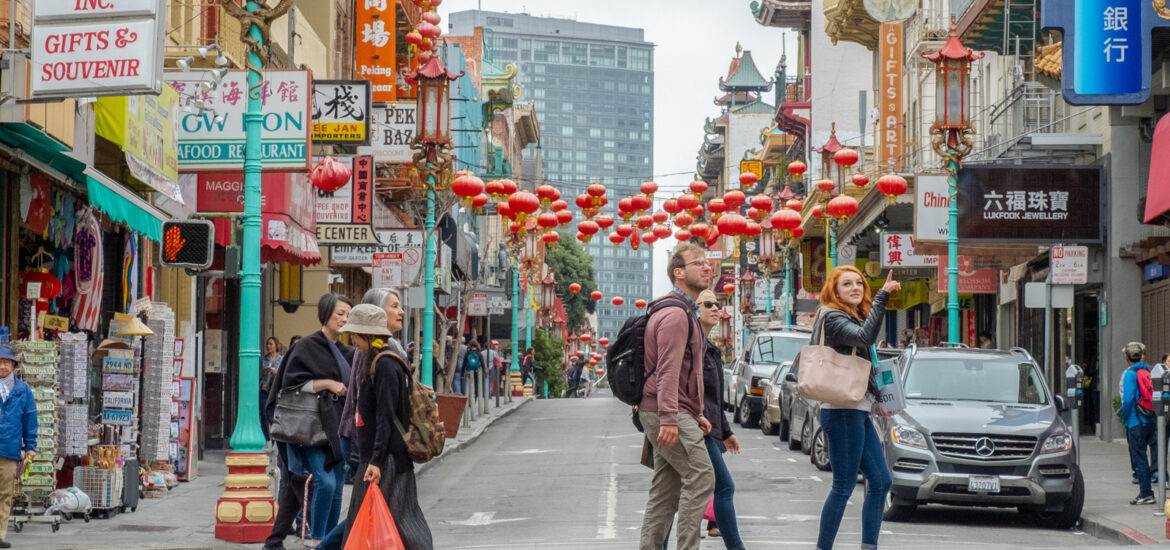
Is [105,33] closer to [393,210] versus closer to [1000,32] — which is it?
[1000,32]

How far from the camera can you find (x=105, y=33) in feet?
41.5

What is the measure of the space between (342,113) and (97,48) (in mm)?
11503

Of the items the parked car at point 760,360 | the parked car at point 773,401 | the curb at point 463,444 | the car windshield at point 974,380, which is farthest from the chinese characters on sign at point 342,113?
the parked car at point 760,360

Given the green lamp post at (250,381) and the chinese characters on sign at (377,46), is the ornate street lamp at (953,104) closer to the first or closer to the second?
the green lamp post at (250,381)

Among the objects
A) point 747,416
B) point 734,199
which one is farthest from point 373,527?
point 734,199

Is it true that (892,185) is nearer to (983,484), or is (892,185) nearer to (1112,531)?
(983,484)

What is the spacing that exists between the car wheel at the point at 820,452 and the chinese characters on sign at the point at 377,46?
17009mm

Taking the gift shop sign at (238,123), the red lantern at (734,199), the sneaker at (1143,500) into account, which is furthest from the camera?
the red lantern at (734,199)

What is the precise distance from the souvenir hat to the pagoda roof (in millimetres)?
132657

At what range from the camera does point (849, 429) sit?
1025cm

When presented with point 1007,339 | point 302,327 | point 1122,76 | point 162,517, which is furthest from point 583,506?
point 1007,339

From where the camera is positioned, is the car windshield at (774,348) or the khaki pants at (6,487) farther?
the car windshield at (774,348)

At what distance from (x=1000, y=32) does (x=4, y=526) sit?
23.1 metres

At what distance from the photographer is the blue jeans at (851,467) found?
10234mm
